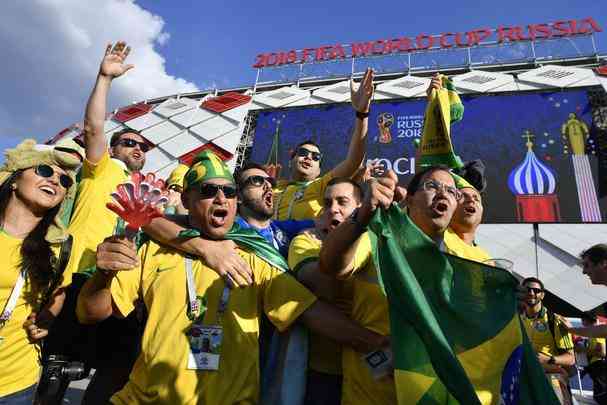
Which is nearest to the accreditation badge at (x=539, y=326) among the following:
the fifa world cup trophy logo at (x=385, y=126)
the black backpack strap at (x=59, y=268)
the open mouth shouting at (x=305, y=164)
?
the open mouth shouting at (x=305, y=164)

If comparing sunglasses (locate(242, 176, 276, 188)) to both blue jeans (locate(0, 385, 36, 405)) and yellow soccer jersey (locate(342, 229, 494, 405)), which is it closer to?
yellow soccer jersey (locate(342, 229, 494, 405))

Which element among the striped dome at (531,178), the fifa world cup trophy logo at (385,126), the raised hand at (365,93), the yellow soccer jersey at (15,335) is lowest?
the yellow soccer jersey at (15,335)

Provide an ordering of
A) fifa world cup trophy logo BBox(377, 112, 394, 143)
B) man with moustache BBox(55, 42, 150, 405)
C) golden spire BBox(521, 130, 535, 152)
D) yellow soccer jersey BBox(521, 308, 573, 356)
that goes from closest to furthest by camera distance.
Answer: man with moustache BBox(55, 42, 150, 405) < yellow soccer jersey BBox(521, 308, 573, 356) < golden spire BBox(521, 130, 535, 152) < fifa world cup trophy logo BBox(377, 112, 394, 143)

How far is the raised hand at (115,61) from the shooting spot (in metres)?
2.88

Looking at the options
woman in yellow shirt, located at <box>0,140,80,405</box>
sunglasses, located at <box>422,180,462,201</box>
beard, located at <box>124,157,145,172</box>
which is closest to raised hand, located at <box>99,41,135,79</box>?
woman in yellow shirt, located at <box>0,140,80,405</box>

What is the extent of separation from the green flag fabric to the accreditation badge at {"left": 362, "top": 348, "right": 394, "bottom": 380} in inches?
24.8

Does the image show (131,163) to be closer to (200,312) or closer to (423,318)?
(200,312)

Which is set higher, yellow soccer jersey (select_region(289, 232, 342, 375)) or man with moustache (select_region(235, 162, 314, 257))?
man with moustache (select_region(235, 162, 314, 257))

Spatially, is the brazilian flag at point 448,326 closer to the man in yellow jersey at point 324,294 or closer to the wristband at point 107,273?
the man in yellow jersey at point 324,294

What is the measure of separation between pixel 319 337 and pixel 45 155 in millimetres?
1967

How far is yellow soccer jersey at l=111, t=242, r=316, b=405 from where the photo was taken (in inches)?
69.5

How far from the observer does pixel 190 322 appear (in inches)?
74.3

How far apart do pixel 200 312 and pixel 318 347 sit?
2.29 ft

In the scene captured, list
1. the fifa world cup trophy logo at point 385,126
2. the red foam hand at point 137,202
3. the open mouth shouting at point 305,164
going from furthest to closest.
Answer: the fifa world cup trophy logo at point 385,126
the open mouth shouting at point 305,164
the red foam hand at point 137,202
